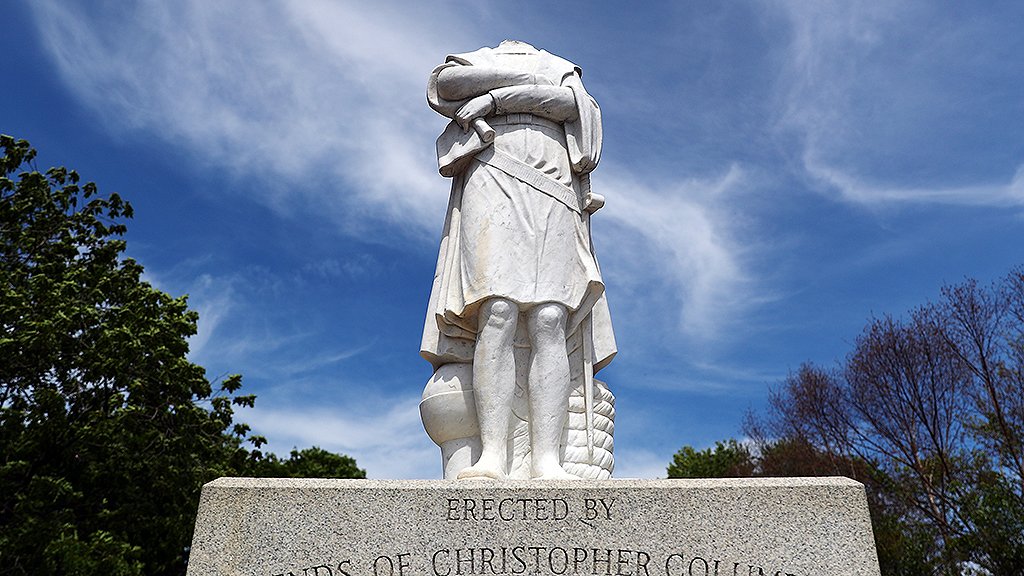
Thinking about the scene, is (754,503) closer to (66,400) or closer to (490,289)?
(490,289)

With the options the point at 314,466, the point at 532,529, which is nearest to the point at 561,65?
the point at 532,529

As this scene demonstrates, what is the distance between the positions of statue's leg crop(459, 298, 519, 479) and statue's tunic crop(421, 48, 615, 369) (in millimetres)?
115

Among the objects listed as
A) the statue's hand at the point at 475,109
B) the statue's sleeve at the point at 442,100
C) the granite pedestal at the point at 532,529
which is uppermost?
the statue's sleeve at the point at 442,100

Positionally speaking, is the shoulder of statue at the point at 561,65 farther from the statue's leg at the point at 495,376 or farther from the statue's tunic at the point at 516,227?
the statue's leg at the point at 495,376

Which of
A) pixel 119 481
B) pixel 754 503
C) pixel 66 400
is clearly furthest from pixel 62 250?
pixel 754 503

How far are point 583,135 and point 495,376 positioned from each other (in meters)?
1.94

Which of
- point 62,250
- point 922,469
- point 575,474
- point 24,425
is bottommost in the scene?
point 575,474

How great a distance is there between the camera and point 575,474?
5.91 metres

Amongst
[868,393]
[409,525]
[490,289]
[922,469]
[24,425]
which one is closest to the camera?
[409,525]

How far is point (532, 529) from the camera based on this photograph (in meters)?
4.80

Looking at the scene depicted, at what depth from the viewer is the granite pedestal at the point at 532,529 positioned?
15.4 ft

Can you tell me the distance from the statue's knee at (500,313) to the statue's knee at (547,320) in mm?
150

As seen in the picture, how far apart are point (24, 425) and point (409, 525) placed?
14.5 m

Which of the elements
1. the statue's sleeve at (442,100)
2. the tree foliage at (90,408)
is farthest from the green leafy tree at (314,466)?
the statue's sleeve at (442,100)
